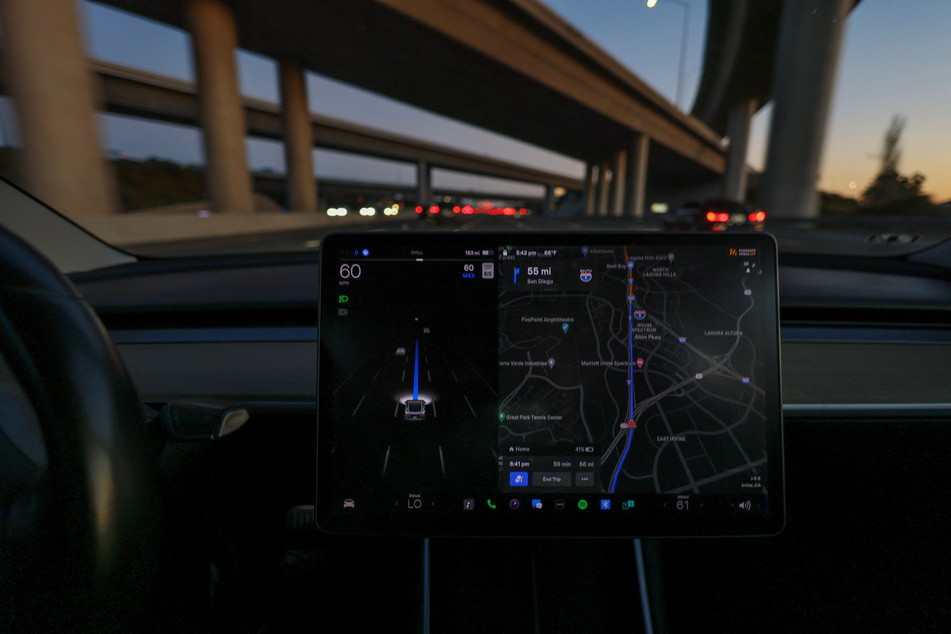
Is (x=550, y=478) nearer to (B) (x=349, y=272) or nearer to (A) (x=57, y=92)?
(B) (x=349, y=272)

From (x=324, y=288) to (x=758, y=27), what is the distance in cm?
464

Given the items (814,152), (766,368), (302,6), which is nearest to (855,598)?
(766,368)

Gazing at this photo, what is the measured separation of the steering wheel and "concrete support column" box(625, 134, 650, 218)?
1687 inches

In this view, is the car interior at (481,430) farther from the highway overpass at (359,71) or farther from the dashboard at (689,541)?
the highway overpass at (359,71)

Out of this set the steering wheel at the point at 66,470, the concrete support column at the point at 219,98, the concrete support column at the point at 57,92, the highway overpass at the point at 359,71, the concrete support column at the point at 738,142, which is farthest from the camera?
the concrete support column at the point at 219,98

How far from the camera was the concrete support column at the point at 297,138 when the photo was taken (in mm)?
29859

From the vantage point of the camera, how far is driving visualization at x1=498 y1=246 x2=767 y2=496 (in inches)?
61.0

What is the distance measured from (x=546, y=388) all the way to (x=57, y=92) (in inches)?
325

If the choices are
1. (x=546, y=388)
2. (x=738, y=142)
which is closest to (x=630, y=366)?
(x=546, y=388)

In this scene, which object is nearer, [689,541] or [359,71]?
[689,541]

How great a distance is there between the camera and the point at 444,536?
5.13ft

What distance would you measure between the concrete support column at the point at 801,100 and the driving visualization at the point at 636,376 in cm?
255

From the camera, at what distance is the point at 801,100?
5441mm

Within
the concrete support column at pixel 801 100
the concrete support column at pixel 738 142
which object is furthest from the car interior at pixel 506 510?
A: the concrete support column at pixel 738 142
